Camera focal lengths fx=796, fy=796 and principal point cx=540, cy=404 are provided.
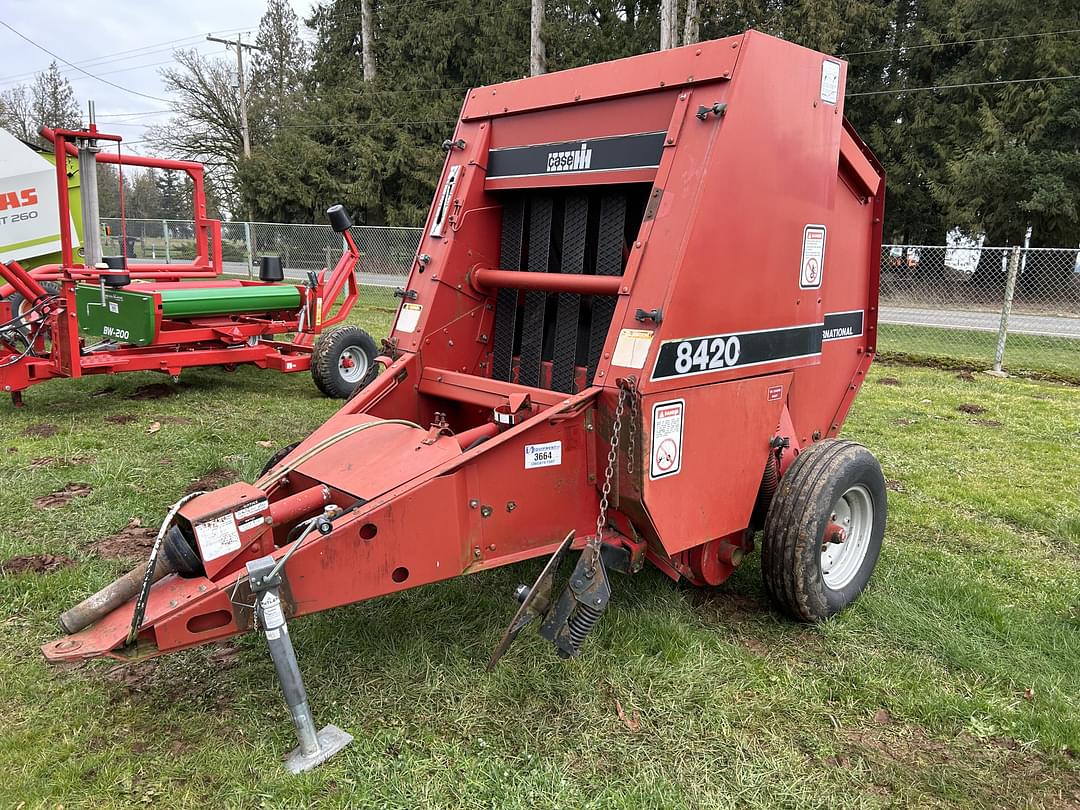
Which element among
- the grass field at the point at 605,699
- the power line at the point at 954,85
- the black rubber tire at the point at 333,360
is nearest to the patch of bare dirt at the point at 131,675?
the grass field at the point at 605,699

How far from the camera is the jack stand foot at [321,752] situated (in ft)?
7.92

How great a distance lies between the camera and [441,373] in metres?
3.68

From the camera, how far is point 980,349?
40.8ft

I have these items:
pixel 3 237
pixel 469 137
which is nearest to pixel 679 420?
pixel 469 137

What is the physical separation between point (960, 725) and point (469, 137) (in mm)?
3227

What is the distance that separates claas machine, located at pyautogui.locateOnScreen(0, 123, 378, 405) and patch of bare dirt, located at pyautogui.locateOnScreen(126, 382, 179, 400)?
29 cm

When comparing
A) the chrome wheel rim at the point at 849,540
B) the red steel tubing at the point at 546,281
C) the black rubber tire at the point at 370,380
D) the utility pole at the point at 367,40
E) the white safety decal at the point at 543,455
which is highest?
the utility pole at the point at 367,40

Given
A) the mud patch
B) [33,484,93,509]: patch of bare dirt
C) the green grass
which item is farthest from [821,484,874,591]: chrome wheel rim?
the green grass

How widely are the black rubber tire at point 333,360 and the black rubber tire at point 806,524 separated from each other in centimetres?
517

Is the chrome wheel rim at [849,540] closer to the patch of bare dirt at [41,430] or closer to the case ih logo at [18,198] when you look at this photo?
the patch of bare dirt at [41,430]

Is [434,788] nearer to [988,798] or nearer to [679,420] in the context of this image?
[679,420]

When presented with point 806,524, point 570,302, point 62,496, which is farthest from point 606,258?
point 62,496

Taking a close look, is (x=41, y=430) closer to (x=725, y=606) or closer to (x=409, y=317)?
(x=409, y=317)

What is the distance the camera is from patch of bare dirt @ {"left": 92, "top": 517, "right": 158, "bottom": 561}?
3.92m
